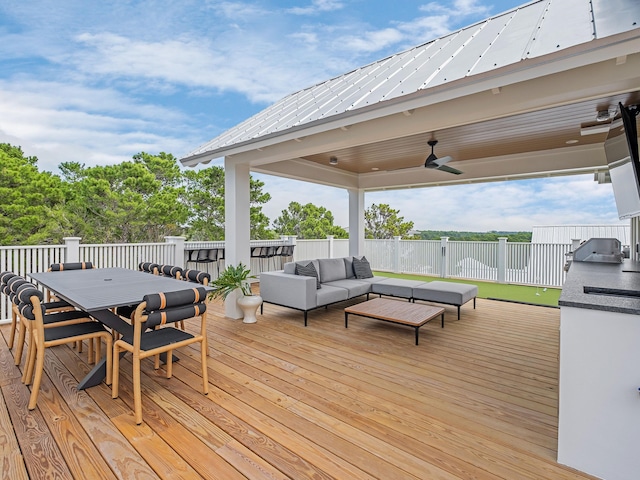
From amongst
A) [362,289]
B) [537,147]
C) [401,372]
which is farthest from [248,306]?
[537,147]

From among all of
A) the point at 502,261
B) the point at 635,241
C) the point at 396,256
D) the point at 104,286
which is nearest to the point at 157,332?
the point at 104,286

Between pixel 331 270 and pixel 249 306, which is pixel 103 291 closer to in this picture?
pixel 249 306

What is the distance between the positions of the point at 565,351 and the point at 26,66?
13.4m

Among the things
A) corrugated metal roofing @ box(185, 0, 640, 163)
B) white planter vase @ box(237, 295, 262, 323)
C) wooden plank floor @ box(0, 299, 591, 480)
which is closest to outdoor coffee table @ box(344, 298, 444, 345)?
wooden plank floor @ box(0, 299, 591, 480)

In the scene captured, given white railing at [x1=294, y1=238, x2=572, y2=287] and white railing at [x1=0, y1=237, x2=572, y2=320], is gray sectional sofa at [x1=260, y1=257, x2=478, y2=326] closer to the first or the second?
white railing at [x1=0, y1=237, x2=572, y2=320]

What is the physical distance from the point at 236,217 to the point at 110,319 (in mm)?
2413

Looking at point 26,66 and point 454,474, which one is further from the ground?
point 26,66

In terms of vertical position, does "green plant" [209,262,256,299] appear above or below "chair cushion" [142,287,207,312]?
below

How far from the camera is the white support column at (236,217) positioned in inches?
200

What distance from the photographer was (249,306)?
4.83 meters

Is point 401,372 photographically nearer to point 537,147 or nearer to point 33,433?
point 33,433

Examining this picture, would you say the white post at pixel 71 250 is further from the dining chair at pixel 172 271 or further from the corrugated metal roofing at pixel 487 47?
the corrugated metal roofing at pixel 487 47

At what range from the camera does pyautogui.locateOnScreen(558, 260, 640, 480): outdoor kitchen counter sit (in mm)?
1731

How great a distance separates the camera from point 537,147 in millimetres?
5676
